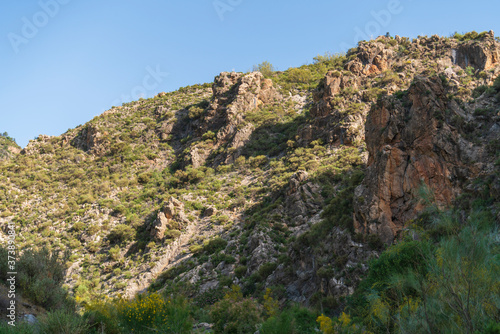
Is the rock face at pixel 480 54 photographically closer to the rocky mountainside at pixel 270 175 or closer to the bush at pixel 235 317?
the rocky mountainside at pixel 270 175

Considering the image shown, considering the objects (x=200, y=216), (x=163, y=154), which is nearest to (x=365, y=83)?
(x=200, y=216)

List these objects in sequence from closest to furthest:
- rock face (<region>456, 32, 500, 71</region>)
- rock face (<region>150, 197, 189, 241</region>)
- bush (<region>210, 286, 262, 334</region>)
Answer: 1. bush (<region>210, 286, 262, 334</region>)
2. rock face (<region>150, 197, 189, 241</region>)
3. rock face (<region>456, 32, 500, 71</region>)

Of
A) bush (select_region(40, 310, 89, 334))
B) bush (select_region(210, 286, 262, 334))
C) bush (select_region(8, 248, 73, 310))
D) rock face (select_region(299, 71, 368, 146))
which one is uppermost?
rock face (select_region(299, 71, 368, 146))

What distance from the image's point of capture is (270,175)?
1534 inches

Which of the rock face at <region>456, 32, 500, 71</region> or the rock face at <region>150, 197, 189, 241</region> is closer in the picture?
the rock face at <region>150, 197, 189, 241</region>

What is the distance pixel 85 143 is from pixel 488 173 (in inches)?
2345

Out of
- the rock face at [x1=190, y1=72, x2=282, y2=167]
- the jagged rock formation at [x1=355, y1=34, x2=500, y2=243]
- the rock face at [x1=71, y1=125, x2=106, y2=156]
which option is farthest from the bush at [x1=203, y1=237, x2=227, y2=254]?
the rock face at [x1=71, y1=125, x2=106, y2=156]

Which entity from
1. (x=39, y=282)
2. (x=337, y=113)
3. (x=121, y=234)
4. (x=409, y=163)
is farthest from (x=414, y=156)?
(x=121, y=234)

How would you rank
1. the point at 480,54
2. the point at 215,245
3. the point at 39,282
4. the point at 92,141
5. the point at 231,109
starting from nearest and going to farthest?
the point at 39,282, the point at 215,245, the point at 480,54, the point at 231,109, the point at 92,141

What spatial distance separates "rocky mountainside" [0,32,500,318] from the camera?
61.8 ft

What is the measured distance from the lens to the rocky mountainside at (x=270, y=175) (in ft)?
61.8

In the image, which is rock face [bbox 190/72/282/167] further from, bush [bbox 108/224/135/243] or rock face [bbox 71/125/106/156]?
rock face [bbox 71/125/106/156]

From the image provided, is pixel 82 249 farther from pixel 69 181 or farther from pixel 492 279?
pixel 492 279

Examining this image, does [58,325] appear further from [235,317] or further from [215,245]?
[215,245]
